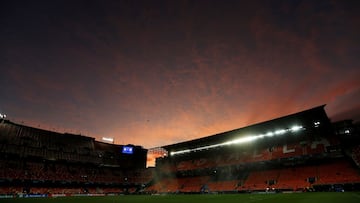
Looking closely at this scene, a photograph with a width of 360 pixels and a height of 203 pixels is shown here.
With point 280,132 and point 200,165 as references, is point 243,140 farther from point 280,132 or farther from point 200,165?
point 200,165

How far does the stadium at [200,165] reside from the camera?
133ft

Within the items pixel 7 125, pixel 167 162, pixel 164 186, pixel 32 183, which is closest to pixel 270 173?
pixel 164 186

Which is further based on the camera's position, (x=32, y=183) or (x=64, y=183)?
(x=64, y=183)

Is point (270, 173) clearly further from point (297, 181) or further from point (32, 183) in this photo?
point (32, 183)

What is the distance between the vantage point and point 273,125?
172ft

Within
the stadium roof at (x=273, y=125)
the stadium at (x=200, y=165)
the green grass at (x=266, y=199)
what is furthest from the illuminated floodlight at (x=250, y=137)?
the green grass at (x=266, y=199)

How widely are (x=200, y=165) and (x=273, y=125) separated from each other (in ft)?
74.7

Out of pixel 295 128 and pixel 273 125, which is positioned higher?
pixel 273 125

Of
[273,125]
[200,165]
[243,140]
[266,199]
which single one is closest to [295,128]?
[273,125]

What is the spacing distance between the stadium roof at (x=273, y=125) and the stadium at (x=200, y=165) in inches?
6.6

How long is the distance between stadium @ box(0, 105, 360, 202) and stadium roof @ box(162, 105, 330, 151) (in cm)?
17

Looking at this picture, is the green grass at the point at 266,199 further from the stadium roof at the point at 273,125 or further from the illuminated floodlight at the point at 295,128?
the illuminated floodlight at the point at 295,128

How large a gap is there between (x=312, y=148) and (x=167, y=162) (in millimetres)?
44578

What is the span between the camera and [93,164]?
72.4 metres
